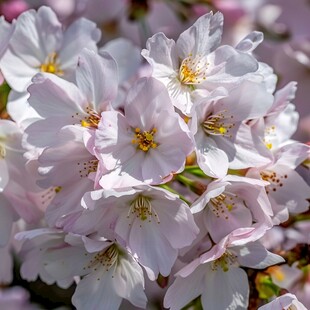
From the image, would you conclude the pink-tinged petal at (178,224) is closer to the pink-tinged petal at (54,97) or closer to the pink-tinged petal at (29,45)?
the pink-tinged petal at (54,97)

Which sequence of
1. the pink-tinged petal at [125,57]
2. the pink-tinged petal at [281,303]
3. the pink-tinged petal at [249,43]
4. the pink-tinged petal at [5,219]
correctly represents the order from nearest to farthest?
the pink-tinged petal at [281,303], the pink-tinged petal at [249,43], the pink-tinged petal at [5,219], the pink-tinged petal at [125,57]

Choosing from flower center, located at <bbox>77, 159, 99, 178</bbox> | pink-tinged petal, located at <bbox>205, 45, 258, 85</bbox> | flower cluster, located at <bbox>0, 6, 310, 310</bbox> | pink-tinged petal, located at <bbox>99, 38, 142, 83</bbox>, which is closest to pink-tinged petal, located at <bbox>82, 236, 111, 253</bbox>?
flower cluster, located at <bbox>0, 6, 310, 310</bbox>

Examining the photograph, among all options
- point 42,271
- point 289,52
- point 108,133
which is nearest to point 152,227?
point 108,133

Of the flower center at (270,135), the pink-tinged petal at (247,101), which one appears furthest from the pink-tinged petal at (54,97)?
the flower center at (270,135)

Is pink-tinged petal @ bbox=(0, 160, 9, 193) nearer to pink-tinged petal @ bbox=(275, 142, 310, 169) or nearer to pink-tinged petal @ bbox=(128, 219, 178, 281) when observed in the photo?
pink-tinged petal @ bbox=(128, 219, 178, 281)

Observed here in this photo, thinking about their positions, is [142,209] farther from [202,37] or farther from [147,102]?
[202,37]

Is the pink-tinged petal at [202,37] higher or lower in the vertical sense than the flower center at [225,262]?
higher
